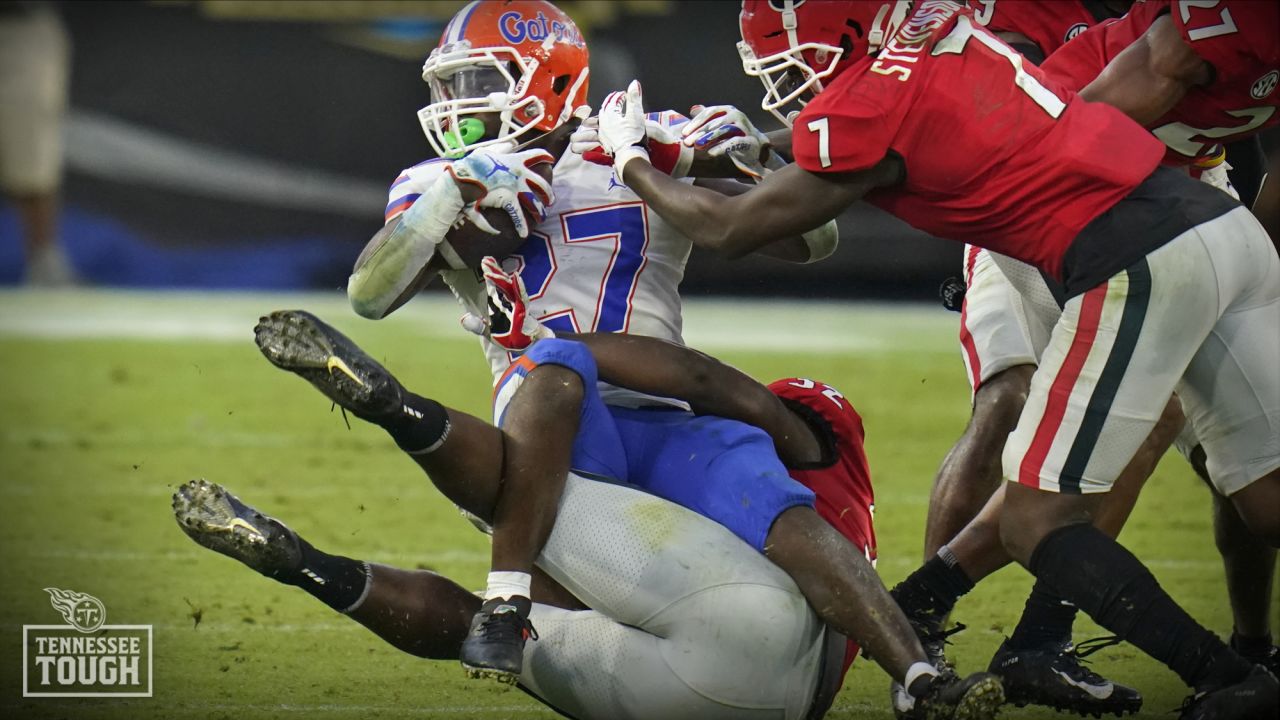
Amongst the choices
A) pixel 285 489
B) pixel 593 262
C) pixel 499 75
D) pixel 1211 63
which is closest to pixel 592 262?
pixel 593 262

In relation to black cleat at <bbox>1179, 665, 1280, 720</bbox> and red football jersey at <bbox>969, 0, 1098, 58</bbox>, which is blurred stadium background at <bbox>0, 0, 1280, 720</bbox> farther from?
red football jersey at <bbox>969, 0, 1098, 58</bbox>

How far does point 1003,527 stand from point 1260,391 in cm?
60

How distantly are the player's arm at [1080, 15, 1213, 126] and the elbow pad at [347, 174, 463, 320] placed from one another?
1.52m

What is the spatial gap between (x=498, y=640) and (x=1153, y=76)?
1.96 metres

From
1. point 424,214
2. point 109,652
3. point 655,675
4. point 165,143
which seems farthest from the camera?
point 165,143

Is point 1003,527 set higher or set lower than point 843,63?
lower

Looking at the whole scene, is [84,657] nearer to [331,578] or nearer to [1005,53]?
[331,578]

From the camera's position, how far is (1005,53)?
131 inches

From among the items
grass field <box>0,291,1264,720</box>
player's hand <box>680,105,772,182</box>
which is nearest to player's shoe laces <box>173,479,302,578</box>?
grass field <box>0,291,1264,720</box>

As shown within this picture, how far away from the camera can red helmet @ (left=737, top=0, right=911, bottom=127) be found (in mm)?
3516

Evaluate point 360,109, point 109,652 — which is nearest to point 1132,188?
point 109,652

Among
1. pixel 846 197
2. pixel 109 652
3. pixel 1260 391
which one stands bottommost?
pixel 109 652

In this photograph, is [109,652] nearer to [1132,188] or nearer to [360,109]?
[1132,188]

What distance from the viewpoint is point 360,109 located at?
1233 cm
